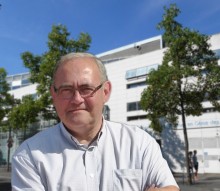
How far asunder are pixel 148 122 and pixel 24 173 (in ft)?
108

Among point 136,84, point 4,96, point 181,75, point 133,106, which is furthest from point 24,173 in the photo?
point 136,84

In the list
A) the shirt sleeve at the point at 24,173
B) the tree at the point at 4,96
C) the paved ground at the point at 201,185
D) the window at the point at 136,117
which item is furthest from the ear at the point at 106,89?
the window at the point at 136,117

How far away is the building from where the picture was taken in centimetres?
2955

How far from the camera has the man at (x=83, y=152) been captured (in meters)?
1.88

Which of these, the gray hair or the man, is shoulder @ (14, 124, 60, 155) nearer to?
the man

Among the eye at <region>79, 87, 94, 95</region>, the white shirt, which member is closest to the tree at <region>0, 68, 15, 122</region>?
the white shirt

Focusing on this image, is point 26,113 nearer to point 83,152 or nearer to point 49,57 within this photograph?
point 49,57

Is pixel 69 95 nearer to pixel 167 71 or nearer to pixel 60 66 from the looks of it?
pixel 60 66

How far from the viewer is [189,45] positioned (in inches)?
667

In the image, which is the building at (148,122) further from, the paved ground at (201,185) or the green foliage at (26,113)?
the green foliage at (26,113)

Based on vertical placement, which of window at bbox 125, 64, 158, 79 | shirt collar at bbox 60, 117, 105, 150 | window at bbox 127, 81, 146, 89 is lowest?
shirt collar at bbox 60, 117, 105, 150

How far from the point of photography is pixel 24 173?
1860 millimetres

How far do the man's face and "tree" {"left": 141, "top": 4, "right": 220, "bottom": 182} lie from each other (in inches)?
591

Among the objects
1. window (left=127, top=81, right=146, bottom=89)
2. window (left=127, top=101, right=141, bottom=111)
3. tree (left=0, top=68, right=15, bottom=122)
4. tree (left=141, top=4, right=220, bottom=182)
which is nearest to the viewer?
tree (left=141, top=4, right=220, bottom=182)
